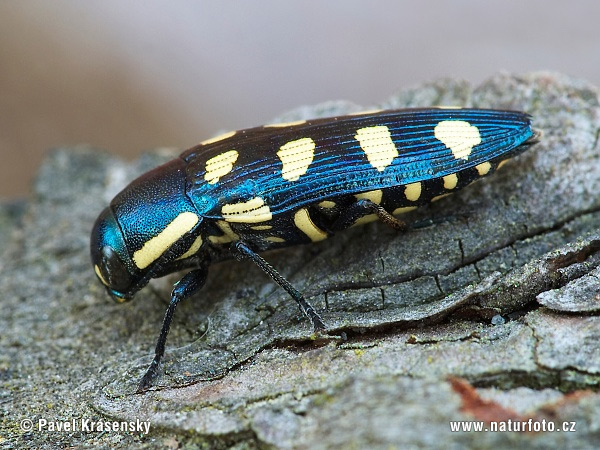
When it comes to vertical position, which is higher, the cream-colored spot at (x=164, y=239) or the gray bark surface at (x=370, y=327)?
the cream-colored spot at (x=164, y=239)

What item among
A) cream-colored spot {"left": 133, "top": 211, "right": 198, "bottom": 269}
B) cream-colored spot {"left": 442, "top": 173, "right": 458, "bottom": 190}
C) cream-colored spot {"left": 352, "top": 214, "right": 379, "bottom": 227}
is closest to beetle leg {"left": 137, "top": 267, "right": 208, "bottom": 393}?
cream-colored spot {"left": 133, "top": 211, "right": 198, "bottom": 269}

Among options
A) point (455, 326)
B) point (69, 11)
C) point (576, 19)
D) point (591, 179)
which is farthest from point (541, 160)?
point (69, 11)

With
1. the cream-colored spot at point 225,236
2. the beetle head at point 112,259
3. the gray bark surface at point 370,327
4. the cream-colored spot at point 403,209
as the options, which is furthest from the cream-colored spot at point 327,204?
the beetle head at point 112,259

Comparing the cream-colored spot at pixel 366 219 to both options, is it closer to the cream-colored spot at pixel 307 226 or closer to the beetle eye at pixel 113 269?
the cream-colored spot at pixel 307 226

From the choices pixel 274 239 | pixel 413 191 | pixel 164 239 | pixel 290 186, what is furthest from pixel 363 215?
pixel 164 239

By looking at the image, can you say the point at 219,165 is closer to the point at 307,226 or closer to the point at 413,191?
the point at 307,226
